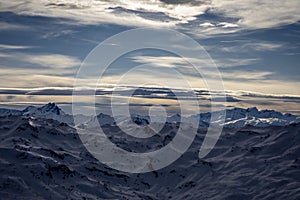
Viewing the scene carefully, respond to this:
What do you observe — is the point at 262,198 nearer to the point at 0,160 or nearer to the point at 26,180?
the point at 26,180

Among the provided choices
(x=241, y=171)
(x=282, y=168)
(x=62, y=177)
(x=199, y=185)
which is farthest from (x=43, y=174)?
(x=282, y=168)

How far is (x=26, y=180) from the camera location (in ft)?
577

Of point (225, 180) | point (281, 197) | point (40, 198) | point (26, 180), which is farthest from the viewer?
point (225, 180)

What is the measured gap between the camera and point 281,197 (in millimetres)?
145625

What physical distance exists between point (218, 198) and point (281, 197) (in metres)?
28.7

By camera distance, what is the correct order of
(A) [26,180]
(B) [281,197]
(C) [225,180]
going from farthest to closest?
(C) [225,180]
(A) [26,180]
(B) [281,197]

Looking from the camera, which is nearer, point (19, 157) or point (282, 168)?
point (282, 168)

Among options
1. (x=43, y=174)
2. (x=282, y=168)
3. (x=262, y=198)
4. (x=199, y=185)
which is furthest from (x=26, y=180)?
(x=282, y=168)

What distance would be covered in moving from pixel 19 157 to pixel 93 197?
51945 mm

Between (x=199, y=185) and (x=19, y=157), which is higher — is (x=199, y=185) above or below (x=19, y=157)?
below

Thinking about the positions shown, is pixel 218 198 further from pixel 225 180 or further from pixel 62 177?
pixel 62 177

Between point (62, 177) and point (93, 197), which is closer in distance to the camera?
point (93, 197)

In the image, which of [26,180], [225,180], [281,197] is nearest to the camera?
[281,197]

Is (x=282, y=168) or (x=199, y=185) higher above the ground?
(x=282, y=168)
